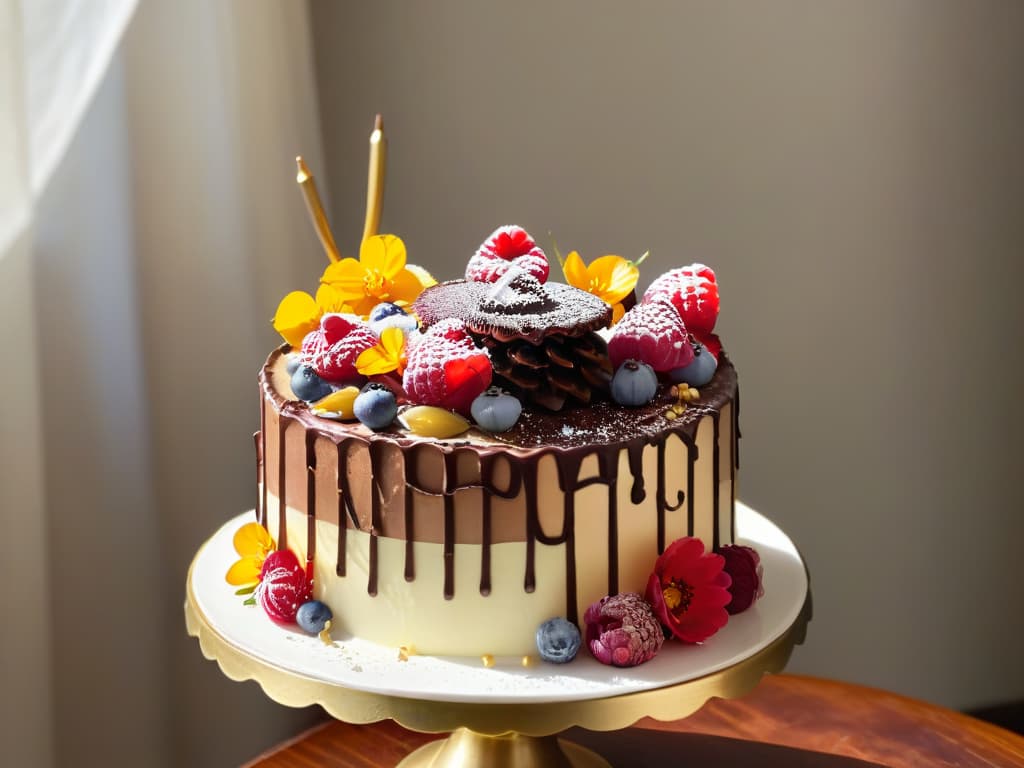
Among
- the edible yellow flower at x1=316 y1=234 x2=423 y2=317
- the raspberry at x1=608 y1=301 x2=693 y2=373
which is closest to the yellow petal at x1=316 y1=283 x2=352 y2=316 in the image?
the edible yellow flower at x1=316 y1=234 x2=423 y2=317

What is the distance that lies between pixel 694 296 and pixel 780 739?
26.9 inches

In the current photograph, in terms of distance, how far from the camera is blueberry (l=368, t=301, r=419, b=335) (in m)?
1.44

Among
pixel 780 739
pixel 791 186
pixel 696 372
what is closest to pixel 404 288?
pixel 696 372

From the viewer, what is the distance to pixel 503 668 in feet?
4.27

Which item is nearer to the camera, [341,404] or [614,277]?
[341,404]

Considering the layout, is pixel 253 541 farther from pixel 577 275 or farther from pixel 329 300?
pixel 577 275

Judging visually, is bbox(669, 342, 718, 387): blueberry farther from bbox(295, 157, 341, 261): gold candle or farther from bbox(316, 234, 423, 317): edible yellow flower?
bbox(295, 157, 341, 261): gold candle

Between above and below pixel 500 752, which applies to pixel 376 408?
above

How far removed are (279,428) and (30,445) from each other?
58cm

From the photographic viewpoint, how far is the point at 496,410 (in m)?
1.28

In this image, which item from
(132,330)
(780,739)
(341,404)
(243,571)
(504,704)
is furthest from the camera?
(132,330)

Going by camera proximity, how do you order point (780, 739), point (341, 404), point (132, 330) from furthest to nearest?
point (132, 330), point (780, 739), point (341, 404)

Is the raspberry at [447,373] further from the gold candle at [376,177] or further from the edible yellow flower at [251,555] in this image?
the gold candle at [376,177]

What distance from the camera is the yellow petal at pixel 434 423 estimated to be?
50.9 inches
